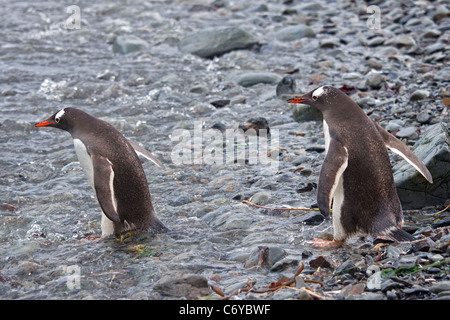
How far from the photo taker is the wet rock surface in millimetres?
4688

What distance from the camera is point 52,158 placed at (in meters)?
7.58

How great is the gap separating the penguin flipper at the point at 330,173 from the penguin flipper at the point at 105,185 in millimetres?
1528

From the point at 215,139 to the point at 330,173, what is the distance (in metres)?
3.17

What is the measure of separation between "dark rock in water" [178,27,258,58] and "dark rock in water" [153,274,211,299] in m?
7.10

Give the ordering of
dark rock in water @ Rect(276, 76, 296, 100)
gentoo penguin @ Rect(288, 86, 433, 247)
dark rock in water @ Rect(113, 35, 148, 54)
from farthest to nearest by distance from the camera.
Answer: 1. dark rock in water @ Rect(113, 35, 148, 54)
2. dark rock in water @ Rect(276, 76, 296, 100)
3. gentoo penguin @ Rect(288, 86, 433, 247)

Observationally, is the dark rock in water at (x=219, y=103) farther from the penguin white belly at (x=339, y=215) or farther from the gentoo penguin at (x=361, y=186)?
the penguin white belly at (x=339, y=215)

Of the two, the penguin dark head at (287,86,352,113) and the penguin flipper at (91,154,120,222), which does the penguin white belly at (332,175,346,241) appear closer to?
the penguin dark head at (287,86,352,113)

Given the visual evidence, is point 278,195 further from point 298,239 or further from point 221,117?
point 221,117

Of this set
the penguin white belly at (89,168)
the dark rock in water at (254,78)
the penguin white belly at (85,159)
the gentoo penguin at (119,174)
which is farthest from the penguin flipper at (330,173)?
the dark rock in water at (254,78)

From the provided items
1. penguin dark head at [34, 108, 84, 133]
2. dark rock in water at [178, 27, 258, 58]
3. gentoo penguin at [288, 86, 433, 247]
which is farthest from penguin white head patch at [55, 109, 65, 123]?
dark rock in water at [178, 27, 258, 58]

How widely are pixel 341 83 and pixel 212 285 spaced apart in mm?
5337

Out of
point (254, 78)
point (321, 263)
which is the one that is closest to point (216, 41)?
point (254, 78)

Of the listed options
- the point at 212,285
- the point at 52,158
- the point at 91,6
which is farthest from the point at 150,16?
the point at 212,285
